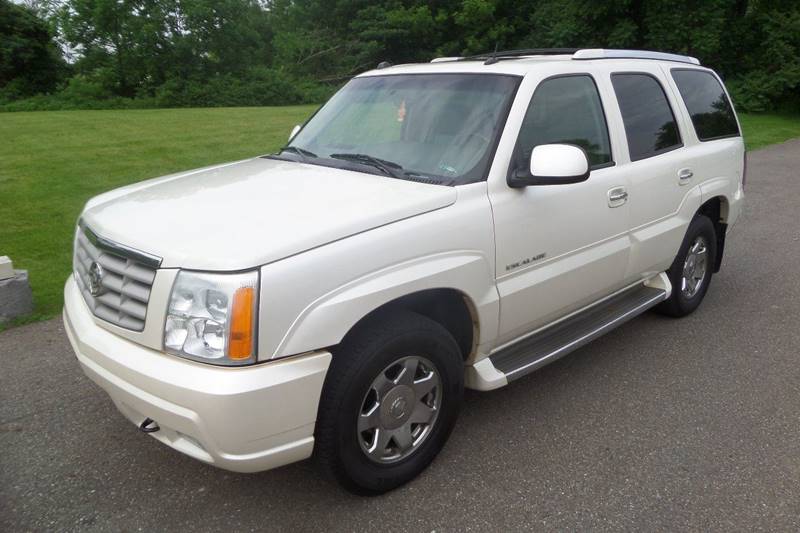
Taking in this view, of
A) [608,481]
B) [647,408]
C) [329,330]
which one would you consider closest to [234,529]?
[329,330]

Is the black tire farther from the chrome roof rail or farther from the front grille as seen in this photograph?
the front grille

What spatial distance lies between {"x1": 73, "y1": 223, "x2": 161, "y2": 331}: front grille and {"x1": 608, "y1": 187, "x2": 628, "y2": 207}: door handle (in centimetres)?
254

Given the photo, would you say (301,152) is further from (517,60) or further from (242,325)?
(242,325)

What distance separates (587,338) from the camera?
378 centimetres

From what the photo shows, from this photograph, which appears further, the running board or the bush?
the bush

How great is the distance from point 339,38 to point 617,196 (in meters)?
32.9

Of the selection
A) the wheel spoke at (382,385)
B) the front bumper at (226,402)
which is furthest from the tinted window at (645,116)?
the front bumper at (226,402)

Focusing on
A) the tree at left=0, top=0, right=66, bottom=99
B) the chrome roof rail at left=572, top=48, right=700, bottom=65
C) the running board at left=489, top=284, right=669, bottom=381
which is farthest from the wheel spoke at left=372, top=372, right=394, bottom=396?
the tree at left=0, top=0, right=66, bottom=99

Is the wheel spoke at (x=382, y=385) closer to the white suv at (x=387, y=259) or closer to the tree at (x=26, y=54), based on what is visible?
the white suv at (x=387, y=259)

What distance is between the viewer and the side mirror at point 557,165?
308 cm

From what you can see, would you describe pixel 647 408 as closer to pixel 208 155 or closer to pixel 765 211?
pixel 765 211

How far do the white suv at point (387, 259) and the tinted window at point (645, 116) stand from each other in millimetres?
19

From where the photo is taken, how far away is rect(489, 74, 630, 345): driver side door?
129 inches

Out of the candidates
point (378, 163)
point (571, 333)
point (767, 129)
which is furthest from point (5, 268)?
point (767, 129)
